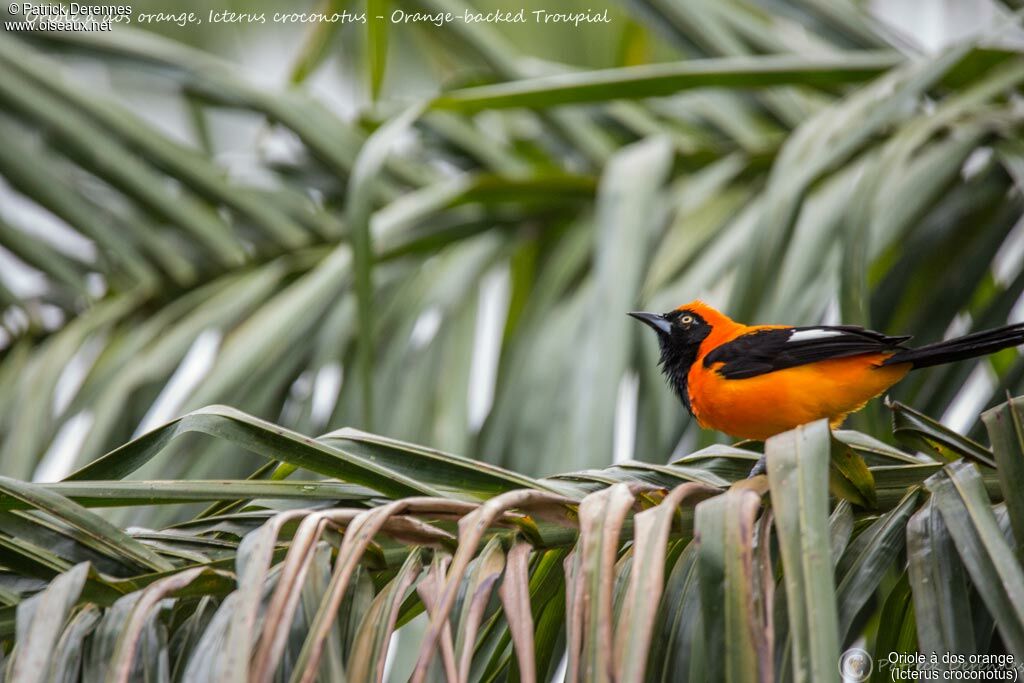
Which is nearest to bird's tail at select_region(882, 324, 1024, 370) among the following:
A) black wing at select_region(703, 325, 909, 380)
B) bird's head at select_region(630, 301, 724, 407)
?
black wing at select_region(703, 325, 909, 380)

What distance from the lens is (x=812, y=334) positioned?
2529 millimetres

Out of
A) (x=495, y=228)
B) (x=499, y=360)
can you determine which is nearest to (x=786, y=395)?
(x=499, y=360)

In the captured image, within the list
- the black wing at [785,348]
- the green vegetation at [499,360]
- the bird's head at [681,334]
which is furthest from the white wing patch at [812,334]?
the bird's head at [681,334]

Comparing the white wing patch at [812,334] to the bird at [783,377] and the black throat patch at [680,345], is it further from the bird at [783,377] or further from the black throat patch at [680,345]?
the black throat patch at [680,345]

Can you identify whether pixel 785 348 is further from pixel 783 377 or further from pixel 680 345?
pixel 680 345

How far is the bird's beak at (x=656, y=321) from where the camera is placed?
2.80 metres

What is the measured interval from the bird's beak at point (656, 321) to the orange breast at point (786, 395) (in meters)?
0.22

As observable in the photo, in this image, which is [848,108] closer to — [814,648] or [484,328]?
[484,328]

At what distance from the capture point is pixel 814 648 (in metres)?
1.12

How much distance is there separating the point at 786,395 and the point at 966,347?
2.16 feet

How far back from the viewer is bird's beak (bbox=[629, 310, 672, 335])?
280 centimetres

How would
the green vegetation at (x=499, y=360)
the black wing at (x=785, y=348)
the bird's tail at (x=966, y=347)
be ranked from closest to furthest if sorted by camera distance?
the green vegetation at (x=499, y=360) < the bird's tail at (x=966, y=347) < the black wing at (x=785, y=348)

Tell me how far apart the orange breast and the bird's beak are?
0.22 meters

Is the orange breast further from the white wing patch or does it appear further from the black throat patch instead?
the black throat patch
